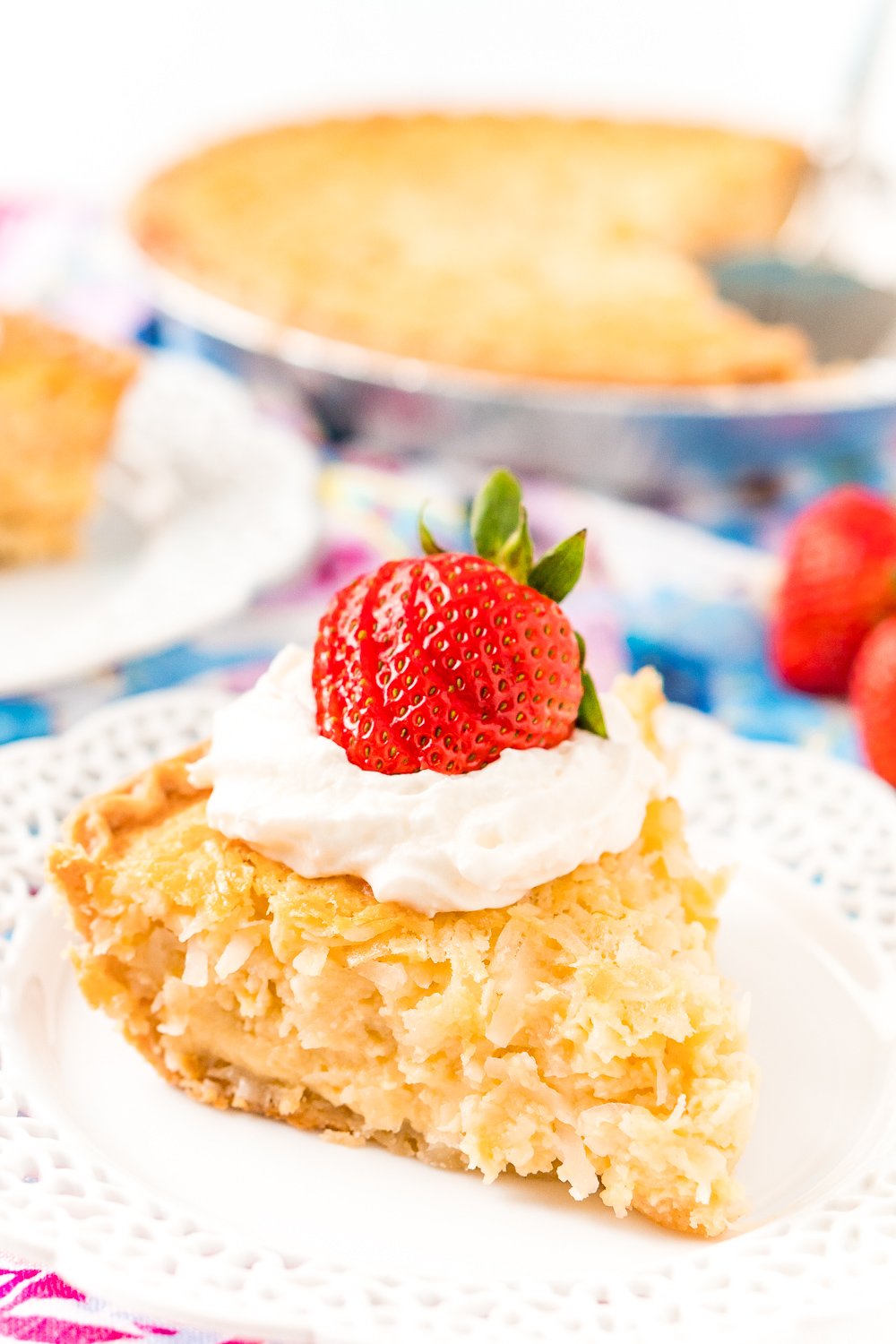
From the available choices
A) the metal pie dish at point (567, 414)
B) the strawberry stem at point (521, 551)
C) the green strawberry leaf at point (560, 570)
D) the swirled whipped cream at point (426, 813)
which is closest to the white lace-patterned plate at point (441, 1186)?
the swirled whipped cream at point (426, 813)

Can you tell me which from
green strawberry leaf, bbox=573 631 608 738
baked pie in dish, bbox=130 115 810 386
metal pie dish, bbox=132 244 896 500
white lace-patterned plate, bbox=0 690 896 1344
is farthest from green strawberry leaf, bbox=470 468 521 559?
baked pie in dish, bbox=130 115 810 386

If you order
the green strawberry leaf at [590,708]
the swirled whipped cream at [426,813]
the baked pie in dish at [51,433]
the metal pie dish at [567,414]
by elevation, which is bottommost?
the baked pie in dish at [51,433]

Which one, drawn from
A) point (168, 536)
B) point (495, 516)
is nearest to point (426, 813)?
point (495, 516)

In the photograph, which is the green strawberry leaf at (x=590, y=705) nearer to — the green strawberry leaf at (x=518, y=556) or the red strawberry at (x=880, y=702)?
the green strawberry leaf at (x=518, y=556)

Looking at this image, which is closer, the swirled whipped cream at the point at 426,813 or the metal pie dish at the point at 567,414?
the swirled whipped cream at the point at 426,813

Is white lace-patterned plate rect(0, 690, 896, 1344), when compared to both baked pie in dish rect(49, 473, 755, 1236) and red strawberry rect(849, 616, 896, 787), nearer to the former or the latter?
baked pie in dish rect(49, 473, 755, 1236)

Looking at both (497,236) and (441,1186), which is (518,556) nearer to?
(441,1186)
